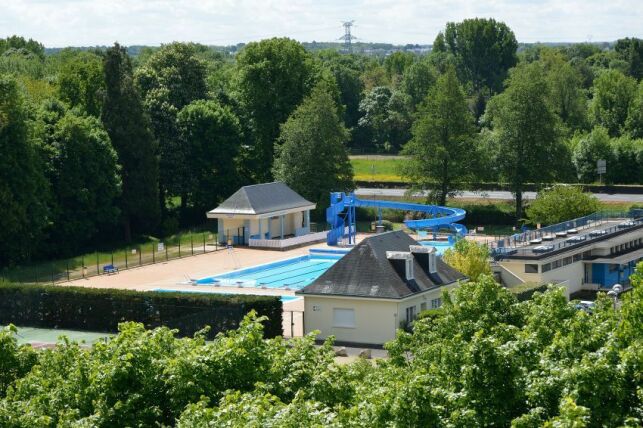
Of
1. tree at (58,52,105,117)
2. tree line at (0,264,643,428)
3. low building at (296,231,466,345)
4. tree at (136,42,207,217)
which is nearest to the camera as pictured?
tree line at (0,264,643,428)

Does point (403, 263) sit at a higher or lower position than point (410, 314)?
higher

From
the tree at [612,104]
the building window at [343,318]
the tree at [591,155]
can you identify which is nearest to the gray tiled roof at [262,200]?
the building window at [343,318]

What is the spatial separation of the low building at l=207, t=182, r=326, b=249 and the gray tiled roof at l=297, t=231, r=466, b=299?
2129cm

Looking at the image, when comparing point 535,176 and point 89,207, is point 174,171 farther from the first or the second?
point 535,176

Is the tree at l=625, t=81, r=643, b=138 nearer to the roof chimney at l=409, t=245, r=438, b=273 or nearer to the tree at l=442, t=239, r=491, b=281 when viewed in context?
the tree at l=442, t=239, r=491, b=281

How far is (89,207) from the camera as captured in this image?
6322 cm

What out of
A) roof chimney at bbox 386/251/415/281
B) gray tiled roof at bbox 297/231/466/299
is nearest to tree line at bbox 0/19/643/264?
gray tiled roof at bbox 297/231/466/299

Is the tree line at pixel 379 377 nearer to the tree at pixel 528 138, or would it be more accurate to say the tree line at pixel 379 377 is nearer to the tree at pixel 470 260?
the tree at pixel 470 260

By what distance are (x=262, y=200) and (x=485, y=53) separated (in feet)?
271

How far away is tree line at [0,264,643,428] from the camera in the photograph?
1944 centimetres

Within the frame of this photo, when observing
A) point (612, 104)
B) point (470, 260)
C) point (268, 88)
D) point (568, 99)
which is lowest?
Answer: point (470, 260)

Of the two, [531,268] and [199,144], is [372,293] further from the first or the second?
[199,144]

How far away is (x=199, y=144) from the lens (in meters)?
71.8

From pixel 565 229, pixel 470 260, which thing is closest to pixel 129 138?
pixel 565 229
